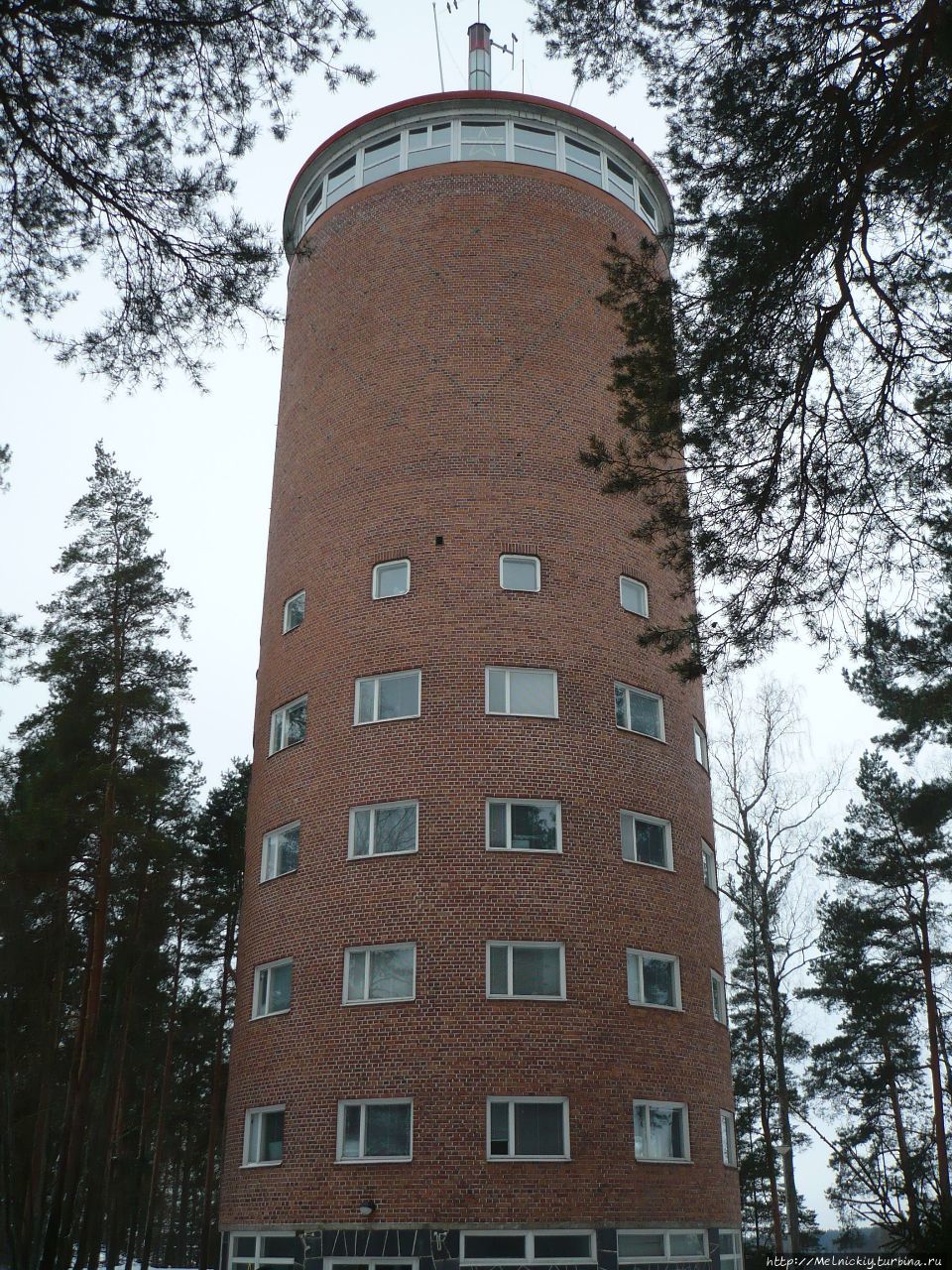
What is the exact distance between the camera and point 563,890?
19.5 m

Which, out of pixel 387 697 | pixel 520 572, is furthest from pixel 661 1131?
pixel 520 572

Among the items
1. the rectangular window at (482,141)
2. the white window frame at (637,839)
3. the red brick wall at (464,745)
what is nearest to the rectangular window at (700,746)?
the red brick wall at (464,745)

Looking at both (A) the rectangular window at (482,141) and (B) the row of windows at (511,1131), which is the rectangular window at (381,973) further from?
(A) the rectangular window at (482,141)

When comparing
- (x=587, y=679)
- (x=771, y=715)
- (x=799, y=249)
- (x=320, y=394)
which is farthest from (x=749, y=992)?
(x=799, y=249)

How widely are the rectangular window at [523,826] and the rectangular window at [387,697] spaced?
92.8 inches

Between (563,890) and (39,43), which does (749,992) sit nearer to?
(563,890)

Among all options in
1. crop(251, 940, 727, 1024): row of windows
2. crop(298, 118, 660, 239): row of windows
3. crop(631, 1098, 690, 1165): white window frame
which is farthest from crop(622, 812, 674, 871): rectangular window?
crop(298, 118, 660, 239): row of windows

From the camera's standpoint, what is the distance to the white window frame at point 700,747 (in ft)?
77.6

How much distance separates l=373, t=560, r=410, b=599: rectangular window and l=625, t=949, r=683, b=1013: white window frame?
7740 mm

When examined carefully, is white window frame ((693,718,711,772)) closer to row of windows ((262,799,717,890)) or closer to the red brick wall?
the red brick wall

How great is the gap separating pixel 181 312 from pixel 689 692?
54.4 feet

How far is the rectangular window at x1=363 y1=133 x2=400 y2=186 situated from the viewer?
26.9 metres

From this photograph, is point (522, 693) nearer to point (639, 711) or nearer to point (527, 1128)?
point (639, 711)

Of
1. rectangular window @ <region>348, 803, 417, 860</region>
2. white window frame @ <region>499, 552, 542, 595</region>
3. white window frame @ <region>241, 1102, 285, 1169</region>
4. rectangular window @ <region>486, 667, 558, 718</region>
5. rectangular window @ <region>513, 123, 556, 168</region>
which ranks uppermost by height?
rectangular window @ <region>513, 123, 556, 168</region>
